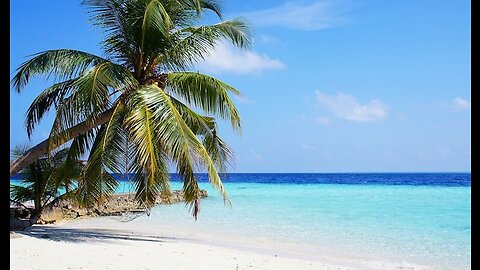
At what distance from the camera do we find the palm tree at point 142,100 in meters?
9.37

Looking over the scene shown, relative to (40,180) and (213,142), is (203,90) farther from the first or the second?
(40,180)

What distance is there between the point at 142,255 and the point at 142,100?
283 centimetres

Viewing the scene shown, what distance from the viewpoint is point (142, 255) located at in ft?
29.2

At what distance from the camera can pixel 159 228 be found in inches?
590

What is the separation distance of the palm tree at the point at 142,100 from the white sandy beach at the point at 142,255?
953 mm

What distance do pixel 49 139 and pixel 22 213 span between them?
5.21 m

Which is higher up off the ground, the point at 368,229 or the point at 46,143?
the point at 46,143

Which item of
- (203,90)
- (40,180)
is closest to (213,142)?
(203,90)

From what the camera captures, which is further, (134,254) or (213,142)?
(213,142)

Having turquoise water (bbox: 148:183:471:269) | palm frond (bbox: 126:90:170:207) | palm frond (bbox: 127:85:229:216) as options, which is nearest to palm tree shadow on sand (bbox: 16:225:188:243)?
palm frond (bbox: 126:90:170:207)

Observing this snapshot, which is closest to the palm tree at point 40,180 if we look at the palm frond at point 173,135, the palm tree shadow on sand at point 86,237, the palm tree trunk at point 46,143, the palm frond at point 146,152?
the palm tree shadow on sand at point 86,237

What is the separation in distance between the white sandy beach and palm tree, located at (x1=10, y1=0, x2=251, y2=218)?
95cm
